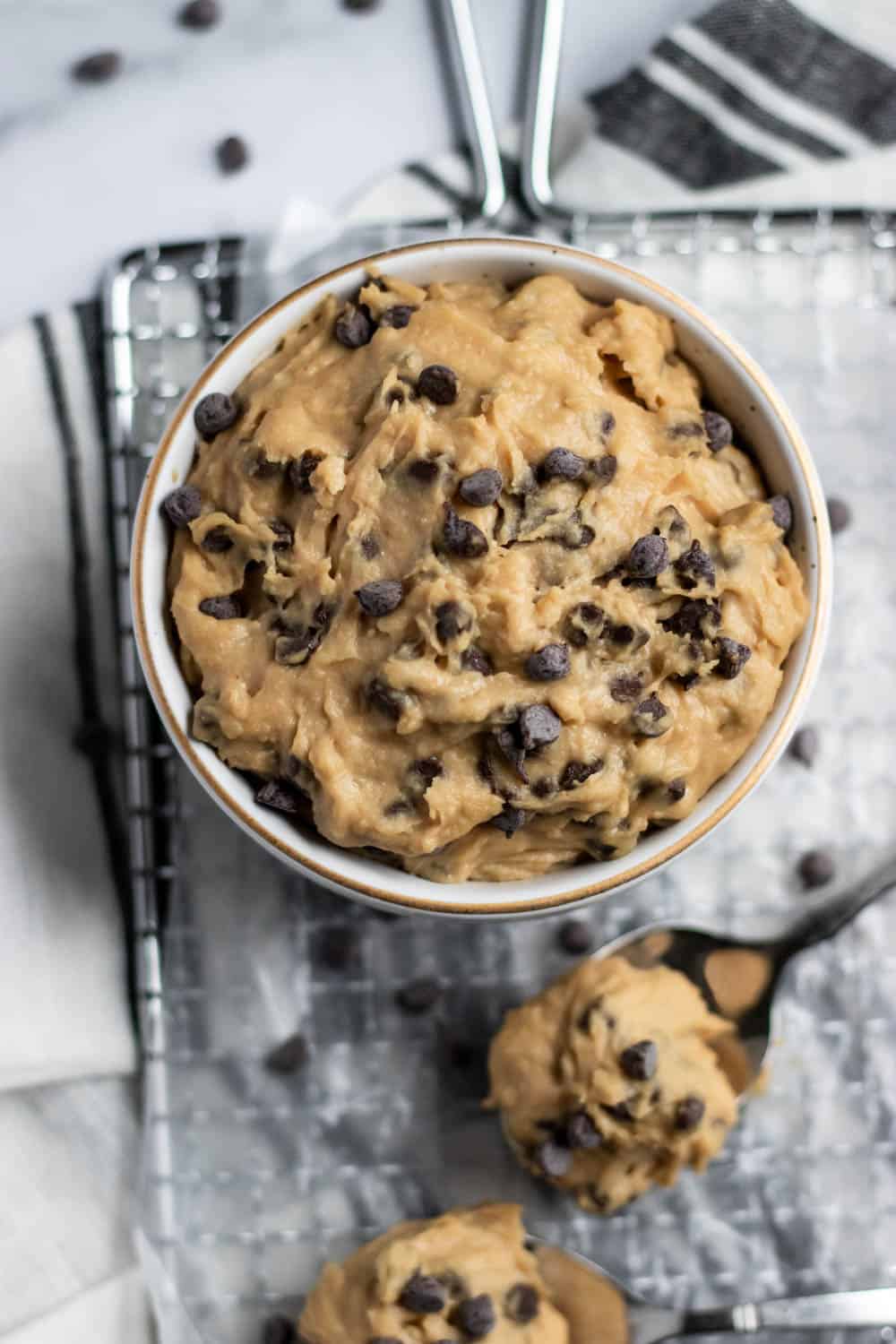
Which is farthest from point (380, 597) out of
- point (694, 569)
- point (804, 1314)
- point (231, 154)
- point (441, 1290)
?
point (804, 1314)

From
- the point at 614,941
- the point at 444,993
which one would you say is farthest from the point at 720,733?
the point at 444,993

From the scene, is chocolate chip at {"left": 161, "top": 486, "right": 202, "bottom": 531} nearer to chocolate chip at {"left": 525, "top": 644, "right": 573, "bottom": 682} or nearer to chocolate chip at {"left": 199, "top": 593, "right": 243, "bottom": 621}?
chocolate chip at {"left": 199, "top": 593, "right": 243, "bottom": 621}

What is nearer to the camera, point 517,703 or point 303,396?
point 517,703

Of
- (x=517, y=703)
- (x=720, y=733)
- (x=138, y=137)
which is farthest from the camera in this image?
(x=138, y=137)

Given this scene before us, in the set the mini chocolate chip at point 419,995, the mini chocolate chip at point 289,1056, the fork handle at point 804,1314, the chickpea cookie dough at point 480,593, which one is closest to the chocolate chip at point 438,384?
the chickpea cookie dough at point 480,593

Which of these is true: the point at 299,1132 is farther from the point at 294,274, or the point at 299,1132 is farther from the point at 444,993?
the point at 294,274

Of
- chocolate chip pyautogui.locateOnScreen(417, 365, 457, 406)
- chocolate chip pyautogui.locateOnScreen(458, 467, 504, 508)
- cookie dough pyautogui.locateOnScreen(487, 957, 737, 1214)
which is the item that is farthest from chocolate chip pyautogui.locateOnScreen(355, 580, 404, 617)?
cookie dough pyautogui.locateOnScreen(487, 957, 737, 1214)

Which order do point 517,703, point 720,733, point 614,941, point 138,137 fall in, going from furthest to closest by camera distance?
point 138,137, point 614,941, point 720,733, point 517,703

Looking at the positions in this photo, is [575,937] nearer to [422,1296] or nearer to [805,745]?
[805,745]
